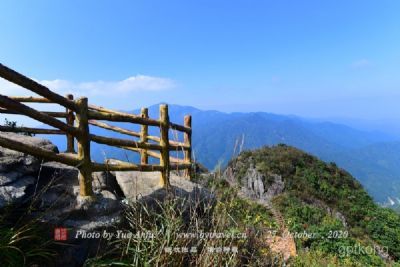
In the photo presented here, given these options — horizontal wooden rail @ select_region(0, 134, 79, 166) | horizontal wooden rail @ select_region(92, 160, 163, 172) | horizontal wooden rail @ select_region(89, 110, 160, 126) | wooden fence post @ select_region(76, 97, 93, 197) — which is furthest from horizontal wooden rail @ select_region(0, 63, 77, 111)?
horizontal wooden rail @ select_region(92, 160, 163, 172)

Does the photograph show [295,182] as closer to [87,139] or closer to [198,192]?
[198,192]

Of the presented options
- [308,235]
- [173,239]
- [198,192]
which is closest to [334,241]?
[308,235]

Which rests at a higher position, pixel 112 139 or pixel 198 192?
pixel 112 139

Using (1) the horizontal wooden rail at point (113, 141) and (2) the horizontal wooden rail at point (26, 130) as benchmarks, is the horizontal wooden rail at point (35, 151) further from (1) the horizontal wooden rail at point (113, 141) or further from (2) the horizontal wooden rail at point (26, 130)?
(2) the horizontal wooden rail at point (26, 130)

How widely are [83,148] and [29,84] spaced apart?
1081 millimetres

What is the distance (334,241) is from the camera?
38.1ft

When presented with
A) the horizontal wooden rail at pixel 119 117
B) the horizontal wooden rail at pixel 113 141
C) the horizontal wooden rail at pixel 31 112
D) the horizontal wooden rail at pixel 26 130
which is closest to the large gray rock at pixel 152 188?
the horizontal wooden rail at pixel 113 141

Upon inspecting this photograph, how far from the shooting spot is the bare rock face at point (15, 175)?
4340 mm

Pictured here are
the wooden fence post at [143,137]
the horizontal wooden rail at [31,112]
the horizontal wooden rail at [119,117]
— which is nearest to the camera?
the horizontal wooden rail at [31,112]

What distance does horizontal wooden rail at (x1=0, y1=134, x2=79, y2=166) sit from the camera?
169 inches

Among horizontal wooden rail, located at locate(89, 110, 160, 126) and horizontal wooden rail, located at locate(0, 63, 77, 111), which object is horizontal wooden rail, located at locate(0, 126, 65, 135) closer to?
horizontal wooden rail, located at locate(89, 110, 160, 126)

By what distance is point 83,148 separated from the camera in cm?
500

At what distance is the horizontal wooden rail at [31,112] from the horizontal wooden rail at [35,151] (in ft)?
1.13

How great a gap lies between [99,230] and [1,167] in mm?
1486
